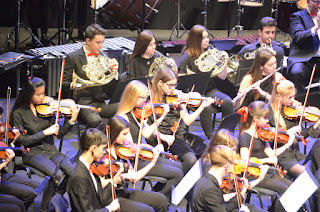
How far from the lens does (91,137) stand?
137 inches

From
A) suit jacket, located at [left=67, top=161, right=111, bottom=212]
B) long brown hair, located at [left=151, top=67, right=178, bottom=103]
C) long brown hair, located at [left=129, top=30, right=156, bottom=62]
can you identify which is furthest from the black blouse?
long brown hair, located at [left=129, top=30, right=156, bottom=62]

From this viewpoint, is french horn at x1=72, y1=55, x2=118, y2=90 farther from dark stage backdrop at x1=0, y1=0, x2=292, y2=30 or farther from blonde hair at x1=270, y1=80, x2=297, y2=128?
dark stage backdrop at x1=0, y1=0, x2=292, y2=30

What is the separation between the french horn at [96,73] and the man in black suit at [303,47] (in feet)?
7.56

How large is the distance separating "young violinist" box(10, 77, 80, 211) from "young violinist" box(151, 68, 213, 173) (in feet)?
2.68

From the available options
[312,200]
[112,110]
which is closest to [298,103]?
[312,200]

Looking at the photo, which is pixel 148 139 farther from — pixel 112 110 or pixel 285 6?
pixel 285 6

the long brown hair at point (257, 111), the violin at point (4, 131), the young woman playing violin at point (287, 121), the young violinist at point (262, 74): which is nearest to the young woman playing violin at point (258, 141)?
the long brown hair at point (257, 111)

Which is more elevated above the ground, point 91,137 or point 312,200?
point 91,137

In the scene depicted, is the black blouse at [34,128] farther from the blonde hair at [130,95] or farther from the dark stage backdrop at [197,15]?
the dark stage backdrop at [197,15]

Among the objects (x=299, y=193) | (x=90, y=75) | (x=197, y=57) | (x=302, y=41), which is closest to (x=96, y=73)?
(x=90, y=75)

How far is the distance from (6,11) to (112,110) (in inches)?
192

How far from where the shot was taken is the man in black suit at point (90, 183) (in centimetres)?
334

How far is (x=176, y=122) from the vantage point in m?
4.83

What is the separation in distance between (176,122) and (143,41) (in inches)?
40.3
